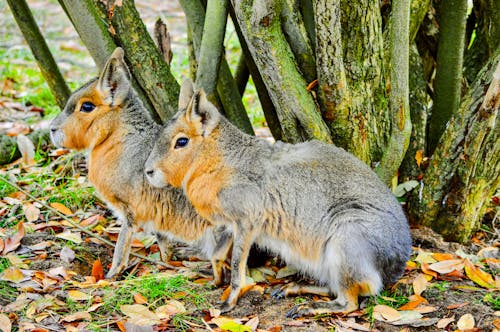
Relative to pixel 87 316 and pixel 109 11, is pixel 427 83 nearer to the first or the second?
pixel 109 11

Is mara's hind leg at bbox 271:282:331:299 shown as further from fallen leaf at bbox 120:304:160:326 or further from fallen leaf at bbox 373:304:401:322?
fallen leaf at bbox 120:304:160:326

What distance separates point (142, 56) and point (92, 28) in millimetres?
385

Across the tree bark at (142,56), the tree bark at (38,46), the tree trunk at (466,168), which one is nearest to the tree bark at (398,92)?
the tree trunk at (466,168)

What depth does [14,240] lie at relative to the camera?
4504mm

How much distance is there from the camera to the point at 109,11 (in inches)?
182

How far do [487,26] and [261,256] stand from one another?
7.72 feet

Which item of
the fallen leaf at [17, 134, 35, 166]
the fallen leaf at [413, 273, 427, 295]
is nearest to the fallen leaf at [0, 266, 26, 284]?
the fallen leaf at [17, 134, 35, 166]

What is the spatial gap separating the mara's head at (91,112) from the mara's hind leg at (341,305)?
5.62ft

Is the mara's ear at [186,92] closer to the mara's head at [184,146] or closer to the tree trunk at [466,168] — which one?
the mara's head at [184,146]

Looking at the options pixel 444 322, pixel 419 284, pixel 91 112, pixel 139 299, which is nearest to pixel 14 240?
pixel 91 112

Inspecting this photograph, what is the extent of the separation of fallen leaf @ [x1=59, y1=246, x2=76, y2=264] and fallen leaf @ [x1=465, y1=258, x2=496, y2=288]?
8.25 ft

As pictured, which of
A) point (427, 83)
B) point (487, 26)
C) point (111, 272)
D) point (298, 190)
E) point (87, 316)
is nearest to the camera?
point (87, 316)

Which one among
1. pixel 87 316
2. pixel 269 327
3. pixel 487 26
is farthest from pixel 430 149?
pixel 87 316

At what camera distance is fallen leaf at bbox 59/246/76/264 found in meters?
4.43
